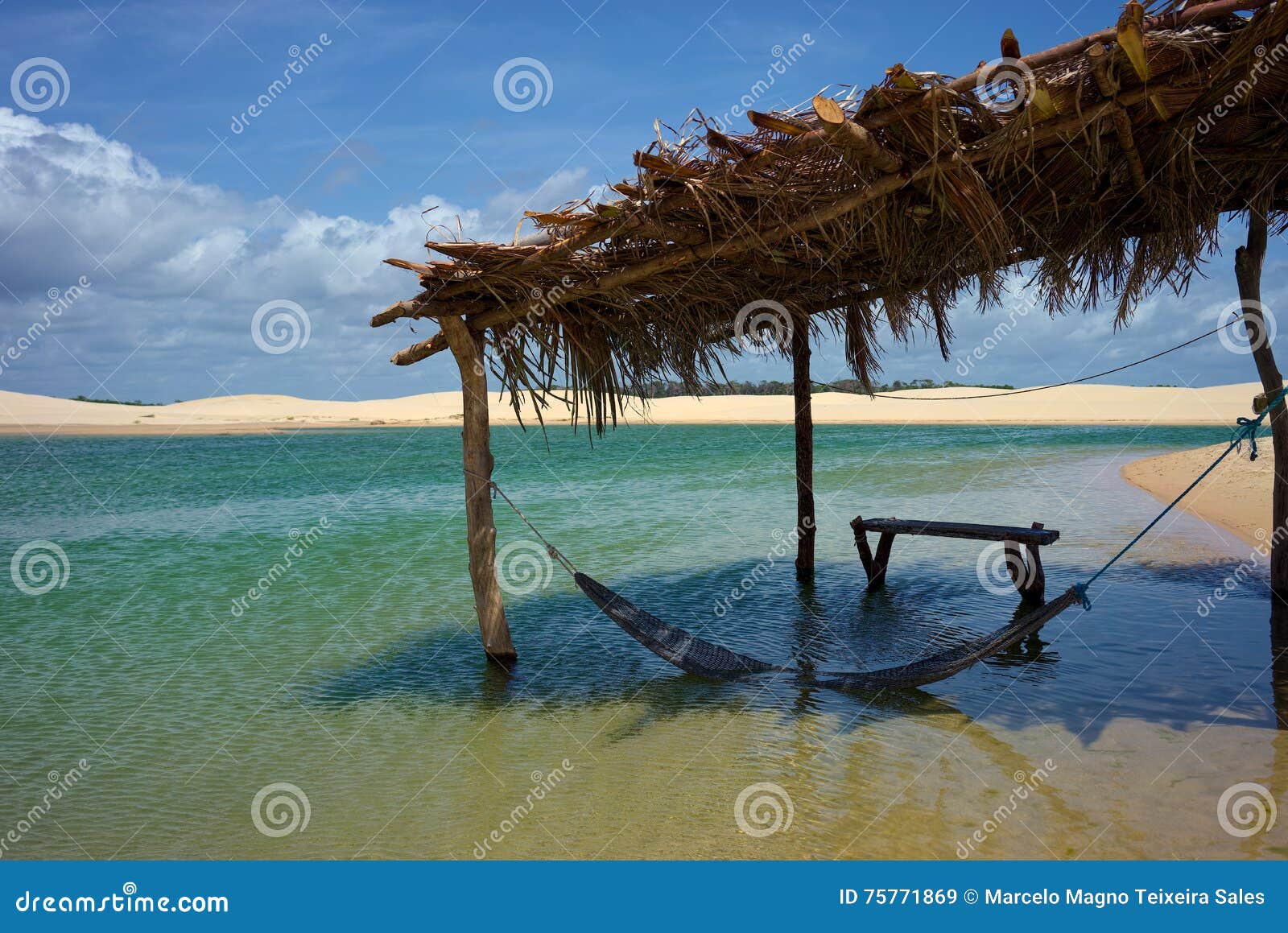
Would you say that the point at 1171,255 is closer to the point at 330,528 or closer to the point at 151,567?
the point at 151,567

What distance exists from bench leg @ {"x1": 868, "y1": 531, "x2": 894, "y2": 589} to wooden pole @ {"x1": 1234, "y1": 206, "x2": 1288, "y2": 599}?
114 inches

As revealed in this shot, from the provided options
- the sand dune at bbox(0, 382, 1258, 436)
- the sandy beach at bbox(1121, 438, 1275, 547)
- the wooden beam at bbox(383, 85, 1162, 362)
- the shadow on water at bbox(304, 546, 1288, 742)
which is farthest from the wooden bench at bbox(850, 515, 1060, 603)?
the sand dune at bbox(0, 382, 1258, 436)

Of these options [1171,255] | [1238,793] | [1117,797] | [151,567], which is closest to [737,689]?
[1117,797]

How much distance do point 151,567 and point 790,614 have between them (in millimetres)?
7170

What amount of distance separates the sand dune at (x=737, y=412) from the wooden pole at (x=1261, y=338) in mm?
39399

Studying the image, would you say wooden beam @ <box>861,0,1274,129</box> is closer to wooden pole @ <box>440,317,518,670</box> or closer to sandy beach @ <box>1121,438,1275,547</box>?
wooden pole @ <box>440,317,518,670</box>

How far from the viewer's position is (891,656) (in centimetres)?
582

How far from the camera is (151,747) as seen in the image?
464cm

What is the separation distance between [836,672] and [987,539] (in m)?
2.38

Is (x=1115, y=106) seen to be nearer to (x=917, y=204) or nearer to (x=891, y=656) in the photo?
(x=917, y=204)

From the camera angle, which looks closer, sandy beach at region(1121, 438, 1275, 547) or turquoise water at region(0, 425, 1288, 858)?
turquoise water at region(0, 425, 1288, 858)

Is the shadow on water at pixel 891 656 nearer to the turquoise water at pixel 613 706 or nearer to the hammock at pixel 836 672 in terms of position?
the turquoise water at pixel 613 706

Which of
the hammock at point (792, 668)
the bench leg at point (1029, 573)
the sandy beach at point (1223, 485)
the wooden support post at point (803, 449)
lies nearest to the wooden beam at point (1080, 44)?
the hammock at point (792, 668)

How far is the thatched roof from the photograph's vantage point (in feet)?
12.6
